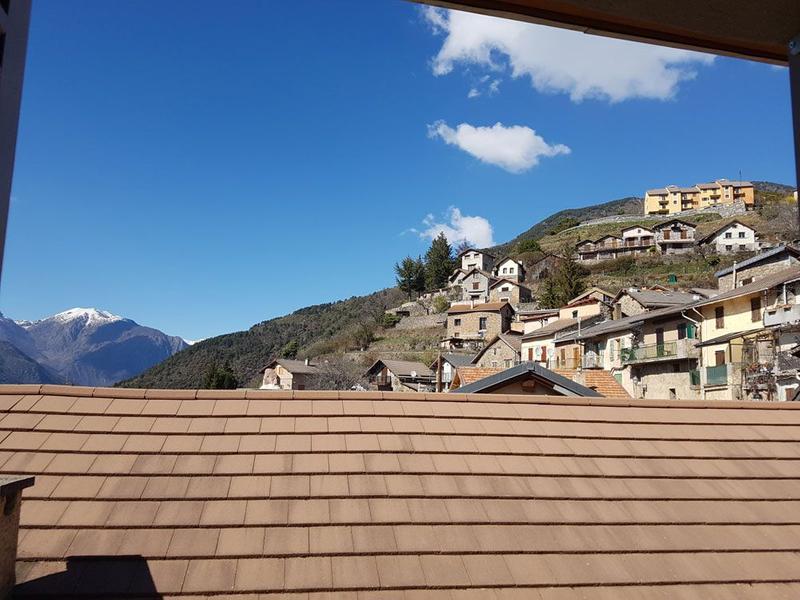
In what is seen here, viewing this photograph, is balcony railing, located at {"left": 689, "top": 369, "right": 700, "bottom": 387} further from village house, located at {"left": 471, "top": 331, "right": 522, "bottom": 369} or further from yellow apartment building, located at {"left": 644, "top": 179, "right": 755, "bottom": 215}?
yellow apartment building, located at {"left": 644, "top": 179, "right": 755, "bottom": 215}

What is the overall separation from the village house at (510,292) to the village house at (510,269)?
399 cm

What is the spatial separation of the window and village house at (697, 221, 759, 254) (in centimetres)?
4416

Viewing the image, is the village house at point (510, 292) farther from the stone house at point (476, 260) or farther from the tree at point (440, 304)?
the stone house at point (476, 260)

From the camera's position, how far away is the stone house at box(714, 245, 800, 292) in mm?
41938

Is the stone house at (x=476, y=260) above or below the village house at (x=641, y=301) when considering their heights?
above

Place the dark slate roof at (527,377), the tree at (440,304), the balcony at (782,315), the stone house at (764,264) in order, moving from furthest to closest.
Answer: the tree at (440,304) < the stone house at (764,264) < the balcony at (782,315) < the dark slate roof at (527,377)

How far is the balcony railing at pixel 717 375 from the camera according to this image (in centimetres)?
2983

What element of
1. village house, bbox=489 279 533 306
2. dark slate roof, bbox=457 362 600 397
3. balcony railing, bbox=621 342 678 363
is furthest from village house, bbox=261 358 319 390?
dark slate roof, bbox=457 362 600 397

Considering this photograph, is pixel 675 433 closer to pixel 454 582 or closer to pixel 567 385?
pixel 454 582

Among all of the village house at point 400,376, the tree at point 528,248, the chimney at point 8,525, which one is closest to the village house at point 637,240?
the tree at point 528,248

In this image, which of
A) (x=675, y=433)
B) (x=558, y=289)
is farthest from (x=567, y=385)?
(x=558, y=289)

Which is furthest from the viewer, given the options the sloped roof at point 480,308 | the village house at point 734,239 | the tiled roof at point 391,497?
the village house at point 734,239

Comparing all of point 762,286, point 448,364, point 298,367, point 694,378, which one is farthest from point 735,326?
point 298,367

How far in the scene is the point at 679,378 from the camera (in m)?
34.0
